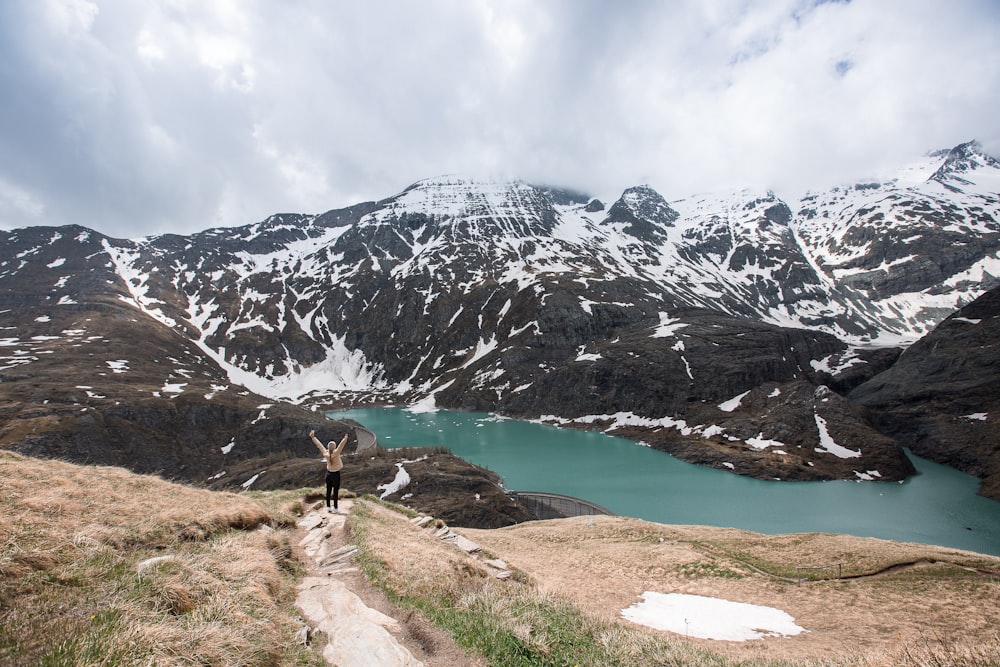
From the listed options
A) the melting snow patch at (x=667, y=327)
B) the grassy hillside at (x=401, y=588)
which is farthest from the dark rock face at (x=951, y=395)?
the grassy hillside at (x=401, y=588)

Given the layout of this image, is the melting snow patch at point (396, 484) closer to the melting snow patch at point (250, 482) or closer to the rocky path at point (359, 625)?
the melting snow patch at point (250, 482)

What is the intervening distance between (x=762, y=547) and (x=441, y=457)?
53469 millimetres

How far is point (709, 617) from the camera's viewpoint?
14469 millimetres

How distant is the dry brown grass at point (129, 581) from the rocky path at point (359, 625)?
0.59m

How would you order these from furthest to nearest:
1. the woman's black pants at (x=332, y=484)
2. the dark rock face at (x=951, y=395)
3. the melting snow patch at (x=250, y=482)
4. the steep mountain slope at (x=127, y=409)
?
the dark rock face at (x=951, y=395) → the steep mountain slope at (x=127, y=409) → the melting snow patch at (x=250, y=482) → the woman's black pants at (x=332, y=484)

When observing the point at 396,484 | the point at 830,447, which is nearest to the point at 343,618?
the point at 396,484

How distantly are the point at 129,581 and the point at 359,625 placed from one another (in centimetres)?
379

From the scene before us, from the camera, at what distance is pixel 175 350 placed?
152 meters

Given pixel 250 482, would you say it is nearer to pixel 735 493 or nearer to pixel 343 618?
pixel 343 618

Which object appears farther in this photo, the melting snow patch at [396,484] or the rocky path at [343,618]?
the melting snow patch at [396,484]

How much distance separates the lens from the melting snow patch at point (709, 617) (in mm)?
12898

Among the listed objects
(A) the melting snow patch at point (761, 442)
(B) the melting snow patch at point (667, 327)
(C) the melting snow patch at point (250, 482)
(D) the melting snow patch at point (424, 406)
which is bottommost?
(C) the melting snow patch at point (250, 482)

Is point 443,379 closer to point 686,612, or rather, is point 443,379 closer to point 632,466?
point 632,466

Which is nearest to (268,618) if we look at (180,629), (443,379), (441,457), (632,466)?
(180,629)
